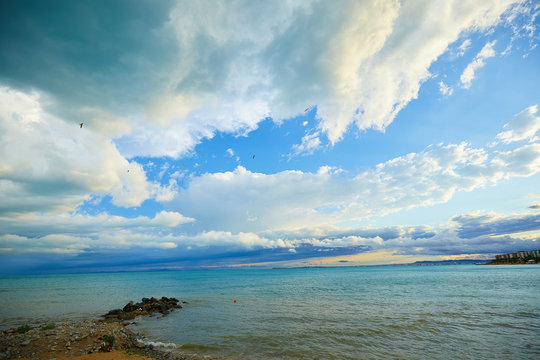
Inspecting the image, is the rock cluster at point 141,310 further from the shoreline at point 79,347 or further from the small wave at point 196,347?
the small wave at point 196,347

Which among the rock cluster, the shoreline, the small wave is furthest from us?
the rock cluster

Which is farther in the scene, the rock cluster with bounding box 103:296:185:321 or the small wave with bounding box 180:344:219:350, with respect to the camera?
the rock cluster with bounding box 103:296:185:321

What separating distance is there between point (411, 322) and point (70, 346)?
30090 millimetres

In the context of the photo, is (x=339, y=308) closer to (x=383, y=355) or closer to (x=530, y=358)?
(x=383, y=355)

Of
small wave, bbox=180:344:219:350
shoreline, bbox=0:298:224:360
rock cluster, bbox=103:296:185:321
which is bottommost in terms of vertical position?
rock cluster, bbox=103:296:185:321

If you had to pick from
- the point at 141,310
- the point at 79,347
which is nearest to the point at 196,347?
the point at 79,347

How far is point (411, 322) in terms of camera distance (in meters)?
24.6

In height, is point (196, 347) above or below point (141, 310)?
above

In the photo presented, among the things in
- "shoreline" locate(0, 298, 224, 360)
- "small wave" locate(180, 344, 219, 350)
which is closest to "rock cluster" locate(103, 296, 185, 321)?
"shoreline" locate(0, 298, 224, 360)

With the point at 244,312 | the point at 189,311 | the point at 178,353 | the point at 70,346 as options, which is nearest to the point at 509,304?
the point at 244,312

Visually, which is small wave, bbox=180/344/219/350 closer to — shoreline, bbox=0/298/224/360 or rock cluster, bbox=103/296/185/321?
shoreline, bbox=0/298/224/360

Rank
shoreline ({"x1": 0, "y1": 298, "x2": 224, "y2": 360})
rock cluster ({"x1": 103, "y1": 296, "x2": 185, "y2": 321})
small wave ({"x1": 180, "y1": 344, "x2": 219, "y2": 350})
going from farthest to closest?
rock cluster ({"x1": 103, "y1": 296, "x2": 185, "y2": 321})
small wave ({"x1": 180, "y1": 344, "x2": 219, "y2": 350})
shoreline ({"x1": 0, "y1": 298, "x2": 224, "y2": 360})

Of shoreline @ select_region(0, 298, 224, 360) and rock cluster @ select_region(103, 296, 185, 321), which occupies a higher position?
shoreline @ select_region(0, 298, 224, 360)

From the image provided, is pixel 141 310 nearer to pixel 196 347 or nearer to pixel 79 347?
pixel 79 347
